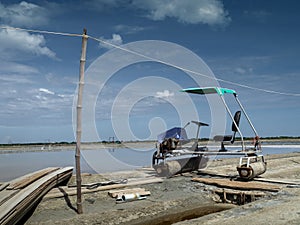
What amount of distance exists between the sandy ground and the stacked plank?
0.46 metres

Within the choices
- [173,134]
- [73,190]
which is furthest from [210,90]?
[73,190]

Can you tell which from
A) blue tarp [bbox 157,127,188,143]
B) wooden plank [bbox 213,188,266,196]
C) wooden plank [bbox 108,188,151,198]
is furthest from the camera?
blue tarp [bbox 157,127,188,143]

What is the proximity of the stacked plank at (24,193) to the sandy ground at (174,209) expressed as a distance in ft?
1.51

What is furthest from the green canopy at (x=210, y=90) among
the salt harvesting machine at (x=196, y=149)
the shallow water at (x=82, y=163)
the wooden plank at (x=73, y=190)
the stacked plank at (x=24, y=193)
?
the shallow water at (x=82, y=163)

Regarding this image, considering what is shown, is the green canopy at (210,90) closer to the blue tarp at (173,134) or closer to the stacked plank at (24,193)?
the blue tarp at (173,134)

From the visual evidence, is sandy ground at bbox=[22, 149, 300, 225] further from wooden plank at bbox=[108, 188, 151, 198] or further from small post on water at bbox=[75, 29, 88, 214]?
small post on water at bbox=[75, 29, 88, 214]

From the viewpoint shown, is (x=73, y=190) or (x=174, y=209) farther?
(x=73, y=190)

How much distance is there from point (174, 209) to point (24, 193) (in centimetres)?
408

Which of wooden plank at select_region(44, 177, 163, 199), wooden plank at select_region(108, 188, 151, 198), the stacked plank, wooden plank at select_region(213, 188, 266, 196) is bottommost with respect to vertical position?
wooden plank at select_region(213, 188, 266, 196)

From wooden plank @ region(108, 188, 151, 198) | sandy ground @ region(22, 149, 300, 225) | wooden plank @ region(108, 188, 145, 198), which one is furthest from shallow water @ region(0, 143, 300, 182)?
sandy ground @ region(22, 149, 300, 225)

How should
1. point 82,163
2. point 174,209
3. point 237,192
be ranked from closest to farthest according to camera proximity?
point 174,209 < point 237,192 < point 82,163

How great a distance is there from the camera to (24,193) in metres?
8.32

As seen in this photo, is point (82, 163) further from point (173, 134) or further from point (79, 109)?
point (79, 109)

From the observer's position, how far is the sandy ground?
7.59 metres
